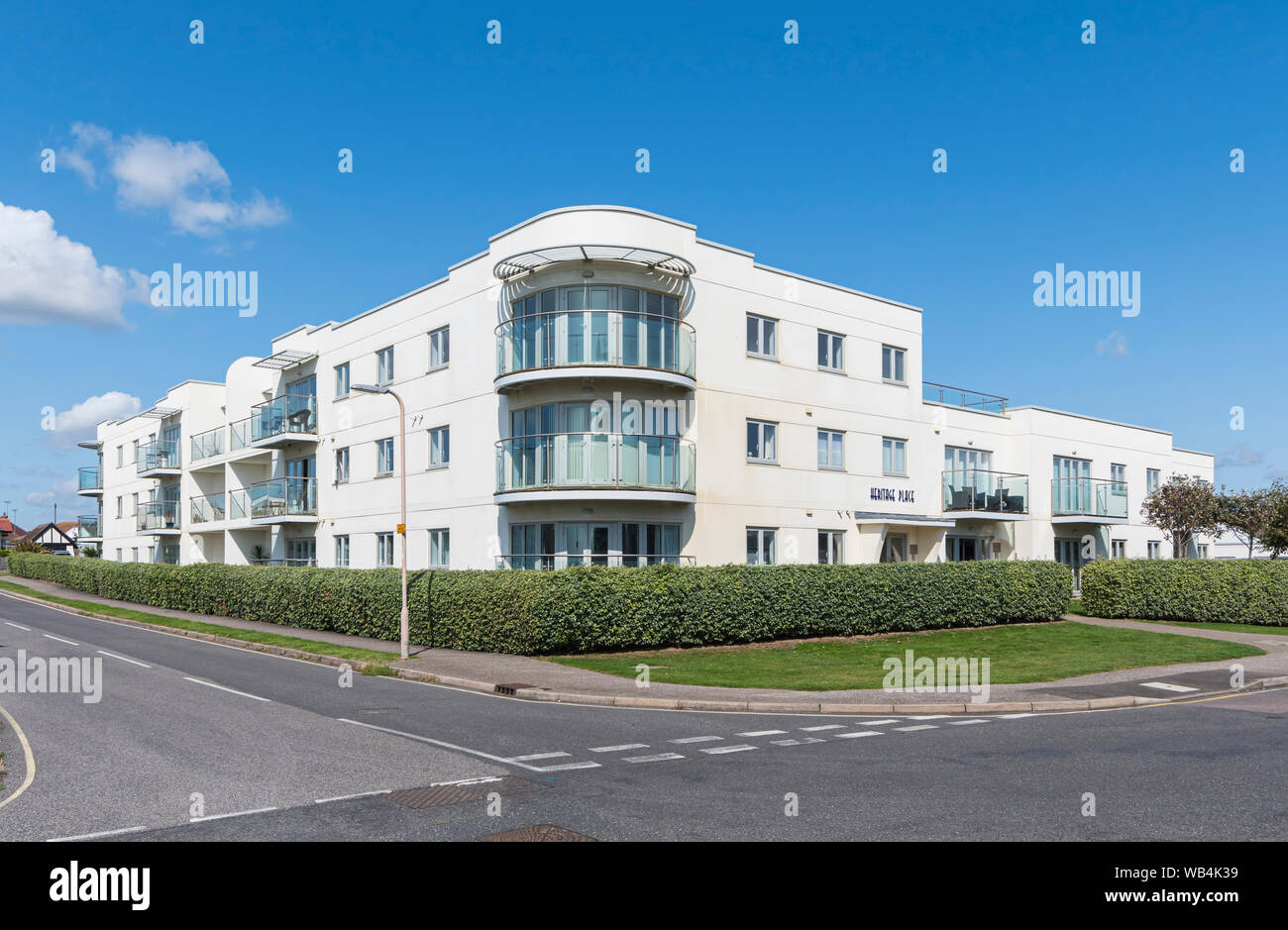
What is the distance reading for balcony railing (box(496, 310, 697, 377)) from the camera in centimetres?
2355

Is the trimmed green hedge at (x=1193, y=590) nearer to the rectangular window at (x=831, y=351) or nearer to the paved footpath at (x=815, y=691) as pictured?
the paved footpath at (x=815, y=691)

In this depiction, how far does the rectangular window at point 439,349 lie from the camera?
28359 mm

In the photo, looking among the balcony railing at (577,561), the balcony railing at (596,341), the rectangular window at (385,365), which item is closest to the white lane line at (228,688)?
the balcony railing at (577,561)

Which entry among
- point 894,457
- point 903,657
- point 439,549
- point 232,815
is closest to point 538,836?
point 232,815

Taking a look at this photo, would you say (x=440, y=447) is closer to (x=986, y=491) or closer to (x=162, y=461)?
(x=986, y=491)

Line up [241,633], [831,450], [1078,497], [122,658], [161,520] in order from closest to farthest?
[122,658] < [241,633] < [831,450] < [1078,497] < [161,520]

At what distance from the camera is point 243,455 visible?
132 feet

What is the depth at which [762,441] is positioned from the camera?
27219 mm

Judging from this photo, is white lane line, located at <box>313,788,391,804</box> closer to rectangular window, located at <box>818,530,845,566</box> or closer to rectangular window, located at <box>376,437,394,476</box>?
rectangular window, located at <box>818,530,845,566</box>

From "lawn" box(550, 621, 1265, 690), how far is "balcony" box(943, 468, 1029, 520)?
7373mm

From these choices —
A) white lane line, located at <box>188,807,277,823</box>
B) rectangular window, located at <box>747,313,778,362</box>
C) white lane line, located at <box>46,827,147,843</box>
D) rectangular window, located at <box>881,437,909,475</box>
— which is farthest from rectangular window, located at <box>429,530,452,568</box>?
white lane line, located at <box>46,827,147,843</box>

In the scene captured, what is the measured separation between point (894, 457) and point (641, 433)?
11186 millimetres
